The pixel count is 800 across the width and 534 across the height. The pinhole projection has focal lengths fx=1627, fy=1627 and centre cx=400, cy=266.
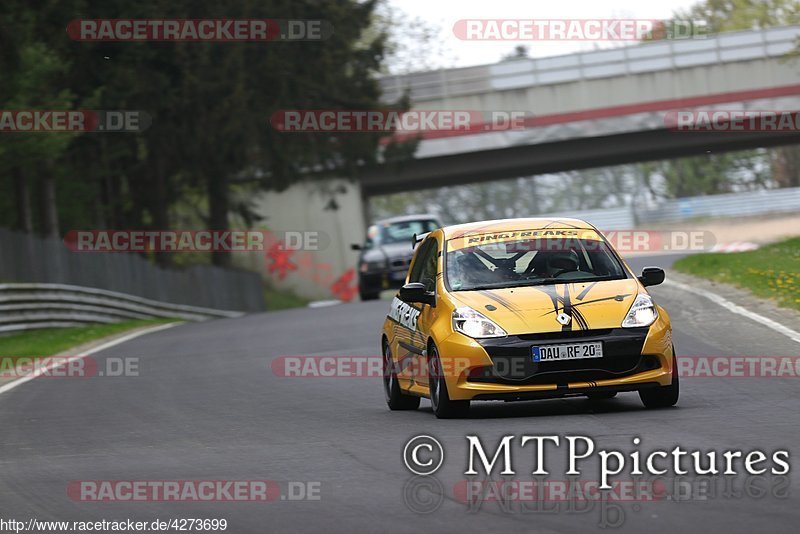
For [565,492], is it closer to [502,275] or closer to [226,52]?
[502,275]

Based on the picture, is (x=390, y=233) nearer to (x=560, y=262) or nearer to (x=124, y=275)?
(x=124, y=275)

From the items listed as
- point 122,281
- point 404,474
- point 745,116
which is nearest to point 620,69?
point 745,116

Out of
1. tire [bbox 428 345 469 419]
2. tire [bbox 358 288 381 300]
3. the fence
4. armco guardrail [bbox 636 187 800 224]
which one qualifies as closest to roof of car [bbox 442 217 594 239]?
tire [bbox 428 345 469 419]

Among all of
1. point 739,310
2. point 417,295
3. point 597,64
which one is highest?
Result: point 597,64

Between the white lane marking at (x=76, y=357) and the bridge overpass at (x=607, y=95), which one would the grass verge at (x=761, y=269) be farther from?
the bridge overpass at (x=607, y=95)

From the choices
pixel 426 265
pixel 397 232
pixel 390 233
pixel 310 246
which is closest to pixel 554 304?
pixel 426 265

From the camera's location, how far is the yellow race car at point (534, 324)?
11.4 metres

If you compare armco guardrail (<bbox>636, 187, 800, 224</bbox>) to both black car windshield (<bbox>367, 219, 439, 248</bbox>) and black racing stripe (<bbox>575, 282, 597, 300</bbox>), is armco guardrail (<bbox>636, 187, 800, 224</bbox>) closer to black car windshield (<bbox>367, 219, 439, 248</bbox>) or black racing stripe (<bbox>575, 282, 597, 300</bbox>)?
black car windshield (<bbox>367, 219, 439, 248</bbox>)

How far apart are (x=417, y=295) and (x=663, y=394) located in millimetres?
2042

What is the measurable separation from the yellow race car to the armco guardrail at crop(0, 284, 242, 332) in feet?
61.3

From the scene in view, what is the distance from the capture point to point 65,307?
3338 centimetres

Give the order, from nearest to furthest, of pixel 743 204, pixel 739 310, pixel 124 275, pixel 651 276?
pixel 651 276
pixel 739 310
pixel 124 275
pixel 743 204

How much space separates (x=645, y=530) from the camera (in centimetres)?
683

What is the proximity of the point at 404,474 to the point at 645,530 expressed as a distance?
232cm
